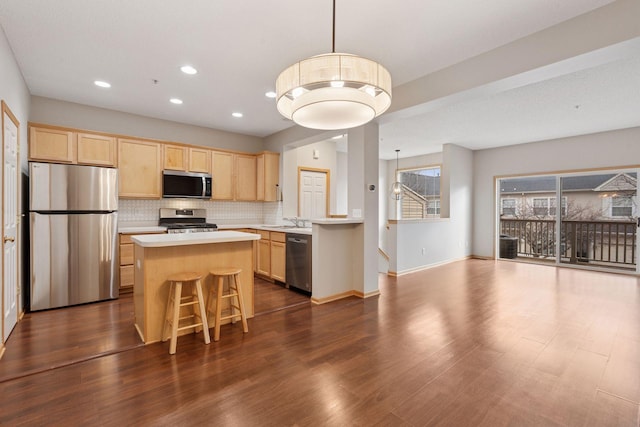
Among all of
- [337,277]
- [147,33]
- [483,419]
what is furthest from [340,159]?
[483,419]

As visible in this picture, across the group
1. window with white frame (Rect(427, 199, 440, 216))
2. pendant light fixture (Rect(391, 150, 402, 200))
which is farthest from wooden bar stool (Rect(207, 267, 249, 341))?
window with white frame (Rect(427, 199, 440, 216))

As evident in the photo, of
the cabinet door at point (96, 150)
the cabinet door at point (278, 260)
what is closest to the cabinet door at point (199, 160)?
the cabinet door at point (96, 150)

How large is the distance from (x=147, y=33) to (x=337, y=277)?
3.35 meters

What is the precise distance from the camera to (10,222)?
112 inches

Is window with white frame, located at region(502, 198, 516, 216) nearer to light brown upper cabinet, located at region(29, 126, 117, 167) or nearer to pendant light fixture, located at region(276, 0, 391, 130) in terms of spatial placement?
pendant light fixture, located at region(276, 0, 391, 130)

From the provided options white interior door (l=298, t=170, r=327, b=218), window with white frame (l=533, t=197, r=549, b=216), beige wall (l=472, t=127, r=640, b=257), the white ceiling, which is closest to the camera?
the white ceiling

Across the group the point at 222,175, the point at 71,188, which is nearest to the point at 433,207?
the point at 222,175

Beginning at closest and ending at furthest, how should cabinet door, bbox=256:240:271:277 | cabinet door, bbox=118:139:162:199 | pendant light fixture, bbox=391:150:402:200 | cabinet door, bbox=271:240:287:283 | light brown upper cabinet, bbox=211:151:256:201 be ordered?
cabinet door, bbox=118:139:162:199, cabinet door, bbox=271:240:287:283, cabinet door, bbox=256:240:271:277, light brown upper cabinet, bbox=211:151:256:201, pendant light fixture, bbox=391:150:402:200

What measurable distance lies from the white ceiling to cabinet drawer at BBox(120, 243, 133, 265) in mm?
2049

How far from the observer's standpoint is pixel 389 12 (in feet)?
7.73

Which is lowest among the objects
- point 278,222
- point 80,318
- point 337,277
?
point 80,318

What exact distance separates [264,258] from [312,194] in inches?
79.3

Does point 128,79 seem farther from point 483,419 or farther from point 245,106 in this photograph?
point 483,419

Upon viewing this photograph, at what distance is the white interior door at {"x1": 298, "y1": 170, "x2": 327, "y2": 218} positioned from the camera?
6379 millimetres
